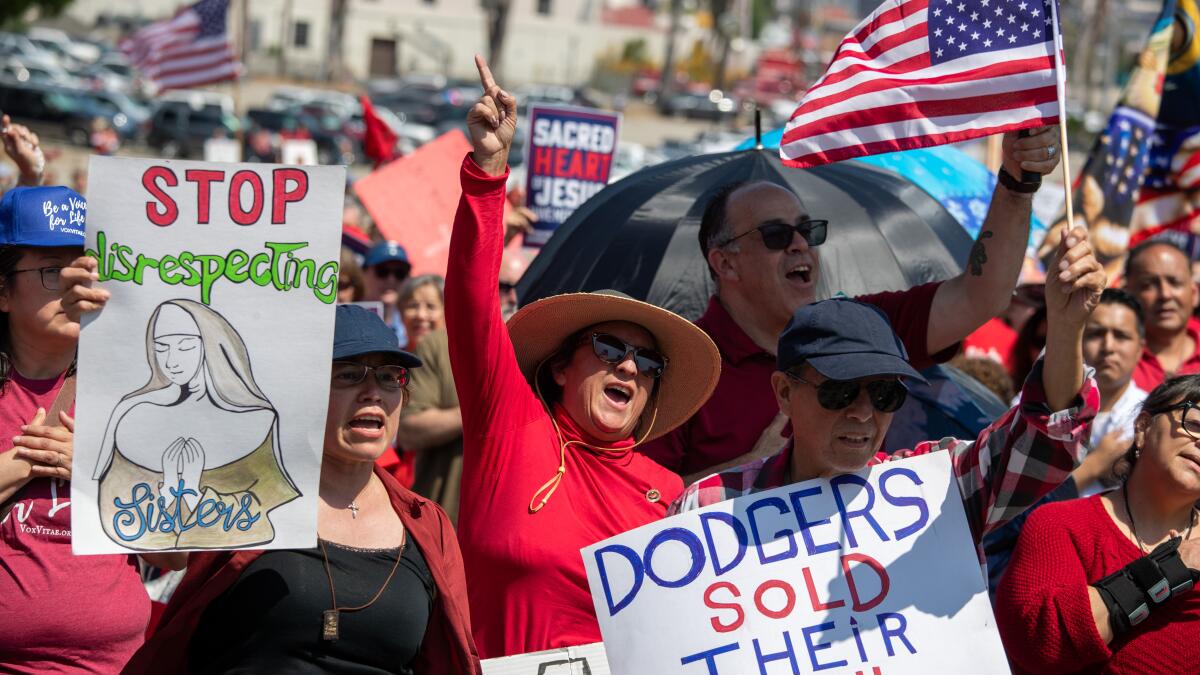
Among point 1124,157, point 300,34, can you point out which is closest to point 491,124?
point 1124,157

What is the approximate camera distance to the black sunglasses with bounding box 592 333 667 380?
406cm

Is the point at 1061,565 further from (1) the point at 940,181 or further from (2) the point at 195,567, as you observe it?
(1) the point at 940,181

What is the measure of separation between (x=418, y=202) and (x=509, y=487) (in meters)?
5.03

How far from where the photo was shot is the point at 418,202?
8.70 meters

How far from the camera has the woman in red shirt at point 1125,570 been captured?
356cm

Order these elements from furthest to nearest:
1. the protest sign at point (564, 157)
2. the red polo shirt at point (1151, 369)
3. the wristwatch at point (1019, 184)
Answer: the protest sign at point (564, 157), the red polo shirt at point (1151, 369), the wristwatch at point (1019, 184)

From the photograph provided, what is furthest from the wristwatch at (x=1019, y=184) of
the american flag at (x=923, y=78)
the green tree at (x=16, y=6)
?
the green tree at (x=16, y=6)

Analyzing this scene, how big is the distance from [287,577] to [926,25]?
2.33m

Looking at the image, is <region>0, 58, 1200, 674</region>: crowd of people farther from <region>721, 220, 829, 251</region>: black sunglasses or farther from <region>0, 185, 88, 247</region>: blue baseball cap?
<region>721, 220, 829, 251</region>: black sunglasses

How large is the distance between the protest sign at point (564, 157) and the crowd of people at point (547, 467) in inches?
172

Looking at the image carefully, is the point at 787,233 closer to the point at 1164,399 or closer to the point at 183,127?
the point at 1164,399

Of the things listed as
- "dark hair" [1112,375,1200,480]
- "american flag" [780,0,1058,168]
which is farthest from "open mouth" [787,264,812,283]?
"dark hair" [1112,375,1200,480]

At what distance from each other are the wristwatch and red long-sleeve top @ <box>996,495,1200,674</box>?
0.92 meters

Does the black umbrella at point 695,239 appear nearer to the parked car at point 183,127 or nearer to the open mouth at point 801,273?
the open mouth at point 801,273
